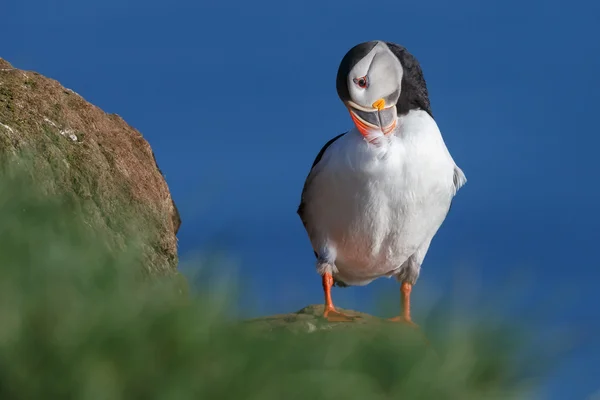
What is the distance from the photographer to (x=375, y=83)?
9844mm

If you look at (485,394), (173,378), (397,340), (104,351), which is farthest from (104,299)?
(485,394)

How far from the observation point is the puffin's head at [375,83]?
9766 millimetres

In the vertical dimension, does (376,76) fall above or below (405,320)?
above

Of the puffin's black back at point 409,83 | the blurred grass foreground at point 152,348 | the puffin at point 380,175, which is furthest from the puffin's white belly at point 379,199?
the blurred grass foreground at point 152,348

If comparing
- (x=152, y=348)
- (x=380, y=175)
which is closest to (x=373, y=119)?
(x=380, y=175)

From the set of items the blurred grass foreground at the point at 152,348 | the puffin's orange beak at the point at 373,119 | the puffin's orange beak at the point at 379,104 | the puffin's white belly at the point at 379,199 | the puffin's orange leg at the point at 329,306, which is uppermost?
the puffin's orange beak at the point at 379,104

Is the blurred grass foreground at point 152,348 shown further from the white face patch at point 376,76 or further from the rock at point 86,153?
the white face patch at point 376,76

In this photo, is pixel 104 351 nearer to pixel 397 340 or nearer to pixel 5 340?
pixel 5 340

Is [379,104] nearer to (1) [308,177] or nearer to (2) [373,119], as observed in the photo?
(2) [373,119]

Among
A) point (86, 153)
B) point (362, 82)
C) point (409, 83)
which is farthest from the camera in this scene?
point (86, 153)

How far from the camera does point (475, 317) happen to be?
441 centimetres

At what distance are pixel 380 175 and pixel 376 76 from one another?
1.08 metres

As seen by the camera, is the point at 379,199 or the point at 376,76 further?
the point at 379,199

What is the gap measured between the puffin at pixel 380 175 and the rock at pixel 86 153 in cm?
196
